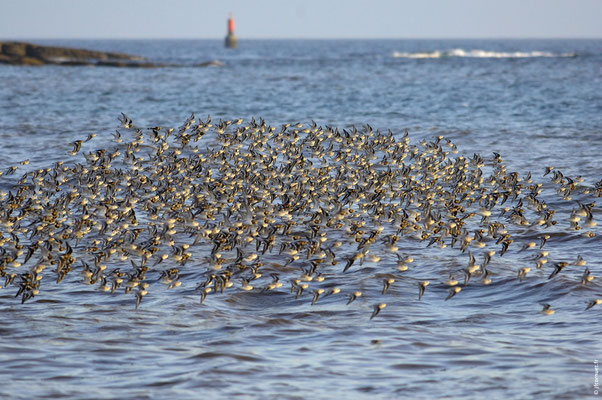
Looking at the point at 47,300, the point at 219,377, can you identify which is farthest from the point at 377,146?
the point at 219,377

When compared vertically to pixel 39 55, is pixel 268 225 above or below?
below

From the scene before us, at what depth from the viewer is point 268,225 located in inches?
787

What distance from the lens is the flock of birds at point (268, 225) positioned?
674 inches

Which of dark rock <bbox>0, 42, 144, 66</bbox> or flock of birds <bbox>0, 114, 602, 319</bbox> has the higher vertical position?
dark rock <bbox>0, 42, 144, 66</bbox>

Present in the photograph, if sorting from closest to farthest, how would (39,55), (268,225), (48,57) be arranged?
1. (268,225)
2. (39,55)
3. (48,57)

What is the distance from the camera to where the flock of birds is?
674 inches

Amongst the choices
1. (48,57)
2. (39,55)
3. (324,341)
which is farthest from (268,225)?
(48,57)

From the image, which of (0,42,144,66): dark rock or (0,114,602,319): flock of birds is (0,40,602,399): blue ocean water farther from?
A: (0,42,144,66): dark rock

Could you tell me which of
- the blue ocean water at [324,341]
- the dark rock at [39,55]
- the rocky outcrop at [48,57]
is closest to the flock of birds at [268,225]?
the blue ocean water at [324,341]

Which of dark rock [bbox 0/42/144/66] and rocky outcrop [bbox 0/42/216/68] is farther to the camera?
rocky outcrop [bbox 0/42/216/68]

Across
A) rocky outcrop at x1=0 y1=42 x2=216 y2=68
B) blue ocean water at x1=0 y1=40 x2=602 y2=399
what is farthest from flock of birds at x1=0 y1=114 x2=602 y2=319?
rocky outcrop at x1=0 y1=42 x2=216 y2=68

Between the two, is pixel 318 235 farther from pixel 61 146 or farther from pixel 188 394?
pixel 61 146

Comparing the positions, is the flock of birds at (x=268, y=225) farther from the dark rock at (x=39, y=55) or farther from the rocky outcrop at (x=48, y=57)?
the dark rock at (x=39, y=55)

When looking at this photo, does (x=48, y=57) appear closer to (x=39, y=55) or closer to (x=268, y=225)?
(x=39, y=55)
